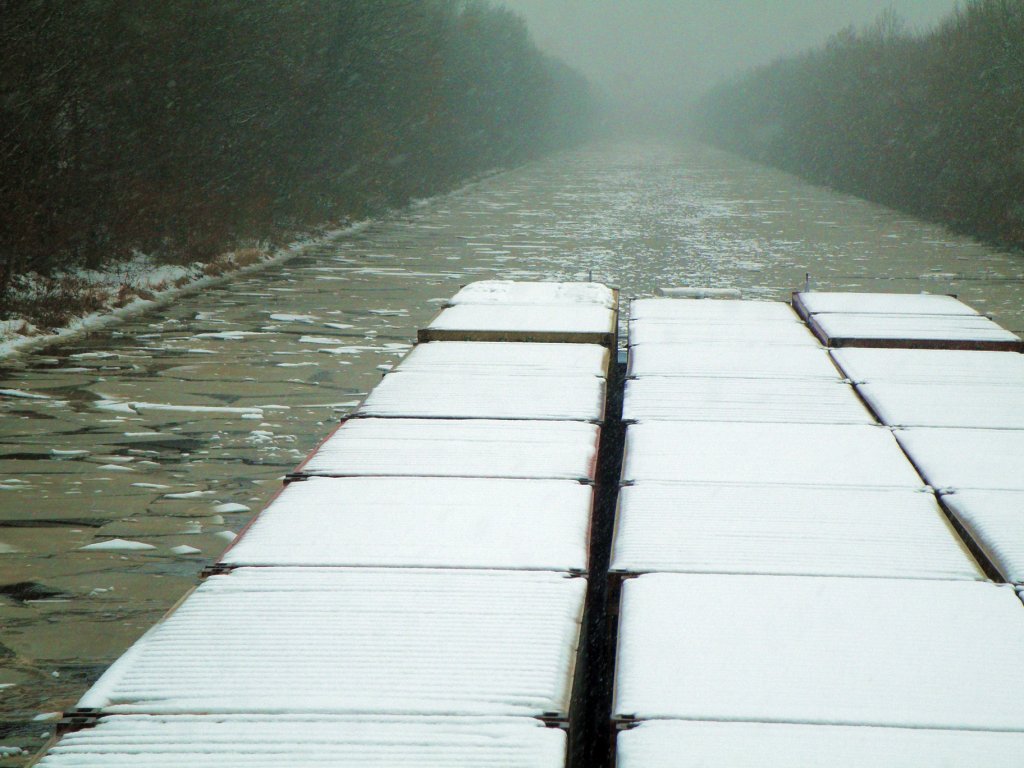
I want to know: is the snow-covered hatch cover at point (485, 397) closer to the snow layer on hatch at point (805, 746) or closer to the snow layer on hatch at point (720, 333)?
the snow layer on hatch at point (720, 333)

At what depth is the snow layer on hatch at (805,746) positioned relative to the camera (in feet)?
4.73

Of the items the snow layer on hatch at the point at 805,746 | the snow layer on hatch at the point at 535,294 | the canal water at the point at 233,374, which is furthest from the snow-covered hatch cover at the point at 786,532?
the snow layer on hatch at the point at 535,294

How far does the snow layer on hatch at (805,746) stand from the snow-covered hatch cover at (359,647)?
151mm

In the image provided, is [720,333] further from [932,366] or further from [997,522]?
[997,522]

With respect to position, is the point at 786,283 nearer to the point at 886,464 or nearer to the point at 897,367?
the point at 897,367

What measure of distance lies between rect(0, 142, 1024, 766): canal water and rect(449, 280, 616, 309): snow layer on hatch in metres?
1.00

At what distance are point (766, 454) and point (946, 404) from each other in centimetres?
79

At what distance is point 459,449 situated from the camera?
8.94 feet

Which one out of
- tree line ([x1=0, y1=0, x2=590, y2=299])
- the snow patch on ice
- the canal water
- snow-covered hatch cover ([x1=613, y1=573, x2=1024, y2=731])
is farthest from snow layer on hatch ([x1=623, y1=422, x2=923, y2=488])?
tree line ([x1=0, y1=0, x2=590, y2=299])

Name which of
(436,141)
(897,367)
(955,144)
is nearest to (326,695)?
(897,367)

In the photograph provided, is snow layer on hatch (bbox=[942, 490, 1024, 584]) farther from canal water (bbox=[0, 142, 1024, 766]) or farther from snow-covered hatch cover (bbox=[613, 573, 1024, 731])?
canal water (bbox=[0, 142, 1024, 766])

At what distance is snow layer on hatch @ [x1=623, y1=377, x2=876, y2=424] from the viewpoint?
3002 mm

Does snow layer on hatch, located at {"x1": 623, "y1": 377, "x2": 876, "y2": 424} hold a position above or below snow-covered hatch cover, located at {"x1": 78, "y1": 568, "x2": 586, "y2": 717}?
above

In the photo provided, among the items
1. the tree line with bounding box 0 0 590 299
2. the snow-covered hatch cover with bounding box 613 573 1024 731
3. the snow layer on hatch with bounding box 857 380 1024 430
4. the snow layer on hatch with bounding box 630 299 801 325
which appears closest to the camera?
the snow-covered hatch cover with bounding box 613 573 1024 731
